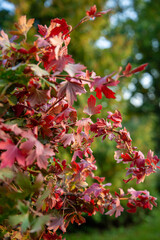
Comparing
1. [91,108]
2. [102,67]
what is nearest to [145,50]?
[102,67]

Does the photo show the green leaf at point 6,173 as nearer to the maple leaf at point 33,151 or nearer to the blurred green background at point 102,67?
the maple leaf at point 33,151

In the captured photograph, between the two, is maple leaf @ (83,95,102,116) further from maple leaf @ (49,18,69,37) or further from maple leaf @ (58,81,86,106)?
maple leaf @ (49,18,69,37)

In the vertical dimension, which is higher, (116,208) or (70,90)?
(70,90)

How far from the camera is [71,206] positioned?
88cm

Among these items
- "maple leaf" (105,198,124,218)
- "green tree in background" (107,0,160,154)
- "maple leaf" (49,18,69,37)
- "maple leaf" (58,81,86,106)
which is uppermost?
"green tree in background" (107,0,160,154)

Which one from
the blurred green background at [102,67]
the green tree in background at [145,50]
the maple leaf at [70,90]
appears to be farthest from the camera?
the green tree in background at [145,50]

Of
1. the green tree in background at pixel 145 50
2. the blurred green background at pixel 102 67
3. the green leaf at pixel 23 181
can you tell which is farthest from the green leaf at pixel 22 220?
the green tree in background at pixel 145 50

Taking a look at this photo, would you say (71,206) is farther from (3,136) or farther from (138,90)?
(138,90)

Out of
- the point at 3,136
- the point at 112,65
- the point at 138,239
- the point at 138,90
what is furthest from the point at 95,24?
the point at 138,90

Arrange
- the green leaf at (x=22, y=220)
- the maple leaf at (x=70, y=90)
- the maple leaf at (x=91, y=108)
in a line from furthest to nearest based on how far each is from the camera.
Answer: the maple leaf at (x=91, y=108), the maple leaf at (x=70, y=90), the green leaf at (x=22, y=220)

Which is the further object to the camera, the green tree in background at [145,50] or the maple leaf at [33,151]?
the green tree in background at [145,50]

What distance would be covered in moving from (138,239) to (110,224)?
0.94 meters

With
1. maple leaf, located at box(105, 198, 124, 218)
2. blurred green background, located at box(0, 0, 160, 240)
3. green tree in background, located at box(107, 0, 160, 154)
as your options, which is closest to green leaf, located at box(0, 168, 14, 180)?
maple leaf, located at box(105, 198, 124, 218)

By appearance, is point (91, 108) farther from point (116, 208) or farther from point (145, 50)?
point (145, 50)
